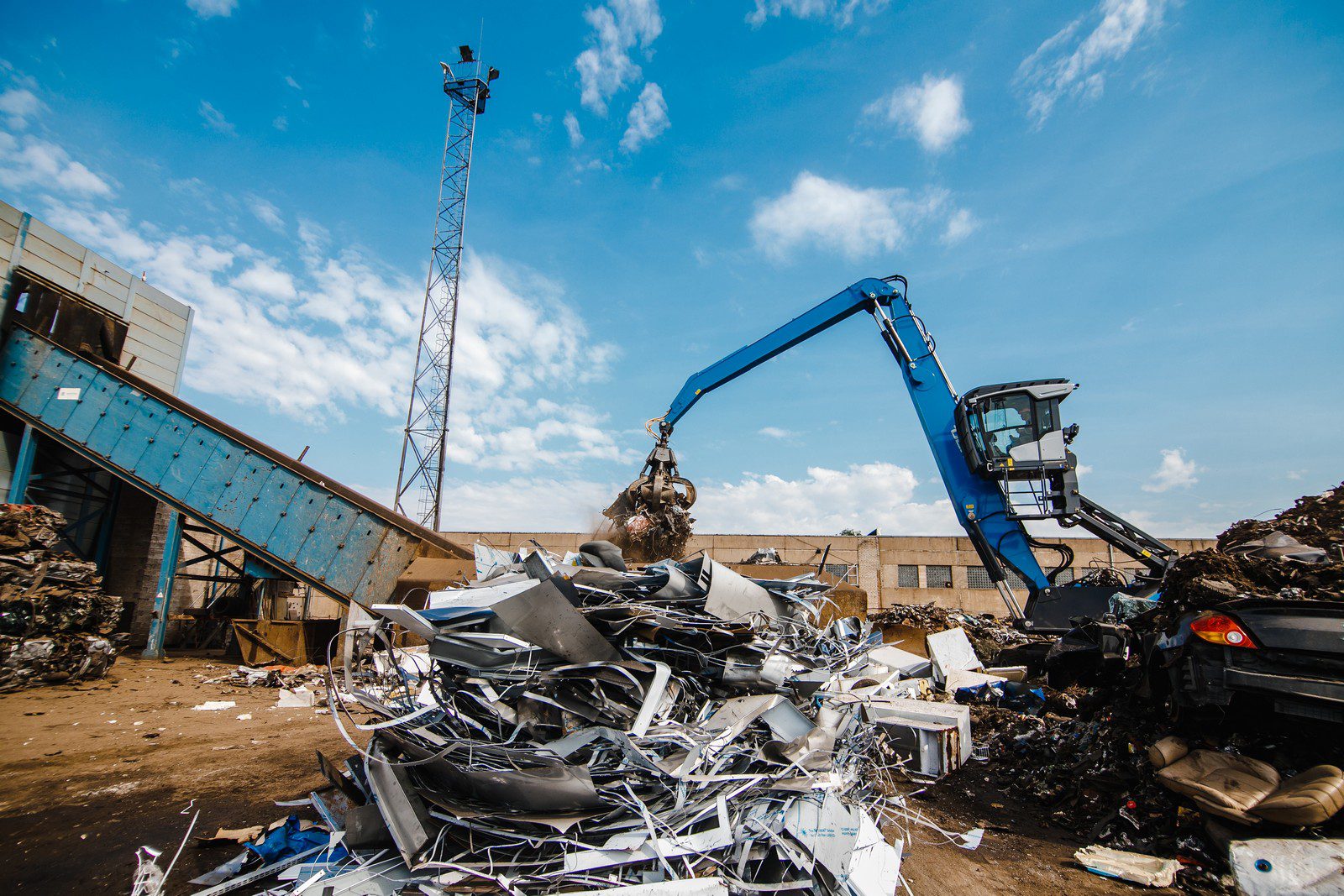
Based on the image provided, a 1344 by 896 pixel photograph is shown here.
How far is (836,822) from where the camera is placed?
8.83 ft

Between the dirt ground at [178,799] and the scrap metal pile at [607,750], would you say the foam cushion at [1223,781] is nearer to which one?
the dirt ground at [178,799]

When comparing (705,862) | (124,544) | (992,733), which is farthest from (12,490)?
(992,733)

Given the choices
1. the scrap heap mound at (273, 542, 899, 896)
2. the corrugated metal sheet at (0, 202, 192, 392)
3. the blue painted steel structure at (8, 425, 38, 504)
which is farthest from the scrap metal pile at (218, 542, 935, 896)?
the corrugated metal sheet at (0, 202, 192, 392)

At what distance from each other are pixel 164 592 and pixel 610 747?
1121cm

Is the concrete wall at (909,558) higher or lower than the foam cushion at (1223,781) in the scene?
higher

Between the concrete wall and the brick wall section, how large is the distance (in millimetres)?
8545

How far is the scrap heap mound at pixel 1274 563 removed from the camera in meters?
3.48

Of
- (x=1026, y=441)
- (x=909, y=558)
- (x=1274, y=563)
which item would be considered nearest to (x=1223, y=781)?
(x=1274, y=563)

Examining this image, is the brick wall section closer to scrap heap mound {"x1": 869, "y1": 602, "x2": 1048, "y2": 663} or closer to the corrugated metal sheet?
the corrugated metal sheet

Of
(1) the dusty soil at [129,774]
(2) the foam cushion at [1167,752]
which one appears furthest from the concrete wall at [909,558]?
(2) the foam cushion at [1167,752]

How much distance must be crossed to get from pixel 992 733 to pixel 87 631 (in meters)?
11.6

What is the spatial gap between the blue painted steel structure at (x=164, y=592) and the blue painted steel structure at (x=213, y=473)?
876mm

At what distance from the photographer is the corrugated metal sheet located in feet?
32.9

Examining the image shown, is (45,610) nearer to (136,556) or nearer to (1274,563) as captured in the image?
(136,556)
